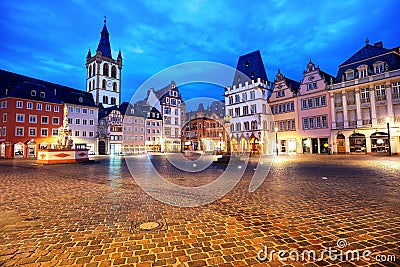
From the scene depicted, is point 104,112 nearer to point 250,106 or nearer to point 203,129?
point 203,129

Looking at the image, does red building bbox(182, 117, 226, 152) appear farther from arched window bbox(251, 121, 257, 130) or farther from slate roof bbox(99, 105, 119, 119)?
slate roof bbox(99, 105, 119, 119)

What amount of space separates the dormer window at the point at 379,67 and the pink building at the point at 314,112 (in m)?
5.93

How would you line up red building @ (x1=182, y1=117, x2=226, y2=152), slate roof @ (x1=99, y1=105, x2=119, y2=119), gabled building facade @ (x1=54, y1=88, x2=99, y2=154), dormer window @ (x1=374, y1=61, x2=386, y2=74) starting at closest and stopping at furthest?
1. dormer window @ (x1=374, y1=61, x2=386, y2=74)
2. gabled building facade @ (x1=54, y1=88, x2=99, y2=154)
3. slate roof @ (x1=99, y1=105, x2=119, y2=119)
4. red building @ (x1=182, y1=117, x2=226, y2=152)

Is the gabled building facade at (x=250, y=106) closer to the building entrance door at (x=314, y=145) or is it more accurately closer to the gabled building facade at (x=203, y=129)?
the building entrance door at (x=314, y=145)

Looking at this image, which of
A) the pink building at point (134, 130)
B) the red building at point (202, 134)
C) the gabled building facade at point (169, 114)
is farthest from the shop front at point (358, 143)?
the pink building at point (134, 130)

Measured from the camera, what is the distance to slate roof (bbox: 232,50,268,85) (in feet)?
166

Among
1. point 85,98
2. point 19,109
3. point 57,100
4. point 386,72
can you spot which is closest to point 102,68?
point 85,98

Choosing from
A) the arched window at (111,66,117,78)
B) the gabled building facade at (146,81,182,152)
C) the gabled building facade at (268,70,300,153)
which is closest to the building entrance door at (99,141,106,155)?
the gabled building facade at (146,81,182,152)

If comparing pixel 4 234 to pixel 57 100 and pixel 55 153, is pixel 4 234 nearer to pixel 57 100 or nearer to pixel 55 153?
pixel 55 153

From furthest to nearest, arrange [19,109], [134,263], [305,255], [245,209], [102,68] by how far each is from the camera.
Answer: [102,68] → [19,109] → [245,209] → [305,255] → [134,263]

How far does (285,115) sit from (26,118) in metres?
47.6

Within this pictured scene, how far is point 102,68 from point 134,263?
7729cm

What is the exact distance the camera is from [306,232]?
4.02 m

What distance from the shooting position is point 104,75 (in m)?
71.1
